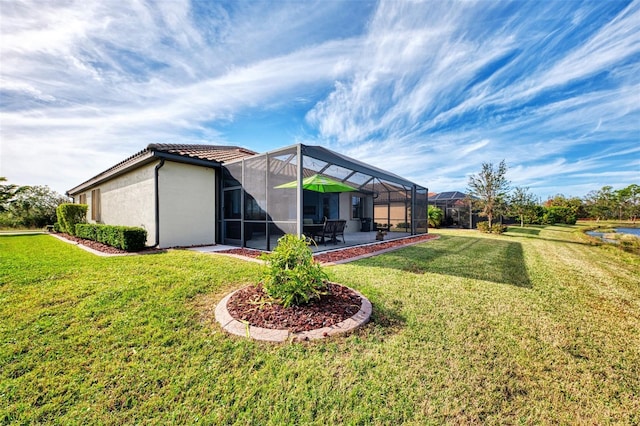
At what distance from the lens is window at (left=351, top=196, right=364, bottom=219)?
15875mm

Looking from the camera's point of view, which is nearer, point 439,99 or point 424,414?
point 424,414

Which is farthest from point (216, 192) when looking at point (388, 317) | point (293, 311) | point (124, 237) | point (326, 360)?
point (326, 360)

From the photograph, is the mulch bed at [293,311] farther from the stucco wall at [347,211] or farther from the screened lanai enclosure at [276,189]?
the stucco wall at [347,211]

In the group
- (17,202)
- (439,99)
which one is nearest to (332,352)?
(439,99)

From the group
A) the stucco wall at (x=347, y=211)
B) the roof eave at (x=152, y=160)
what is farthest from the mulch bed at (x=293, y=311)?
the stucco wall at (x=347, y=211)

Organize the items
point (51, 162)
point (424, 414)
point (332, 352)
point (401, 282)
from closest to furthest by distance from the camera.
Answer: point (424, 414), point (332, 352), point (401, 282), point (51, 162)

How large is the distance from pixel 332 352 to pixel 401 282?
2592 millimetres

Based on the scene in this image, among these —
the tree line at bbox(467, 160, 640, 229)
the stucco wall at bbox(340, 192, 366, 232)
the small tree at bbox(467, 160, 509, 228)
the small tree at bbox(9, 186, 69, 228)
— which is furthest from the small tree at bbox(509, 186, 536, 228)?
the small tree at bbox(9, 186, 69, 228)

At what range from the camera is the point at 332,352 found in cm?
231

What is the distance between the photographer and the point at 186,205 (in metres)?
8.31

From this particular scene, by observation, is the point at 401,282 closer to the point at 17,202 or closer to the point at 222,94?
the point at 222,94

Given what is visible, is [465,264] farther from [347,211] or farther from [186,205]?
[347,211]

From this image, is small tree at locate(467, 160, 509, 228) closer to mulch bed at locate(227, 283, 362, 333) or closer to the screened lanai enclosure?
the screened lanai enclosure

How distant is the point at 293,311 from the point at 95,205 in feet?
51.4
